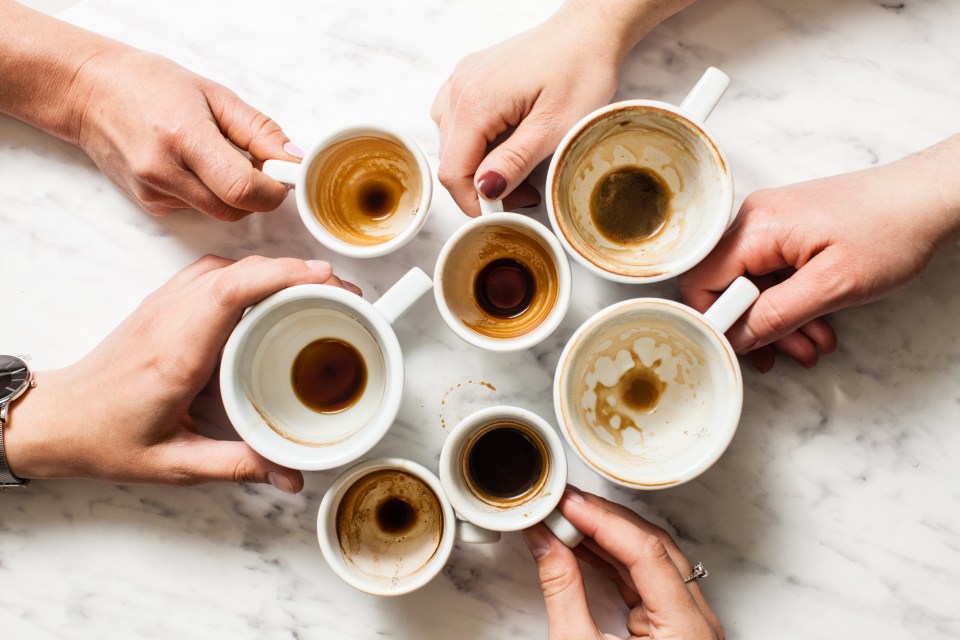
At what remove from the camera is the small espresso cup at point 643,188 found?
975 mm

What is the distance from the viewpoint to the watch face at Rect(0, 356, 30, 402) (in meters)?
1.11

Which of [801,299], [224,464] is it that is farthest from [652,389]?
[224,464]

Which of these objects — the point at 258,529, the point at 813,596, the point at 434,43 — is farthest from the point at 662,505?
the point at 434,43

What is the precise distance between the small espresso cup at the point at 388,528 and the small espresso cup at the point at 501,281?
0.26 m

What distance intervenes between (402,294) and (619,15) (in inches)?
23.1

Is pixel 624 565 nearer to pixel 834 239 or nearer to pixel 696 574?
pixel 696 574

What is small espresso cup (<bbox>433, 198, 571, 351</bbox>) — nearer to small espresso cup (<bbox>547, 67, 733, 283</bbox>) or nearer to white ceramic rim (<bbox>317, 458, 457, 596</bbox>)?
small espresso cup (<bbox>547, 67, 733, 283</bbox>)

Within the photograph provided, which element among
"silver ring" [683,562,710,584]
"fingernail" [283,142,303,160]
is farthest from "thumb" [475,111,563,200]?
"silver ring" [683,562,710,584]

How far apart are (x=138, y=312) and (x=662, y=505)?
967 millimetres

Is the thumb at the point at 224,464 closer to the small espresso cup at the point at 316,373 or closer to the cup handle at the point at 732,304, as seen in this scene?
the small espresso cup at the point at 316,373

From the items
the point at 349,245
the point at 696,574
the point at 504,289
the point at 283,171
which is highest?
the point at 283,171

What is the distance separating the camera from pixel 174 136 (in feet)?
3.39

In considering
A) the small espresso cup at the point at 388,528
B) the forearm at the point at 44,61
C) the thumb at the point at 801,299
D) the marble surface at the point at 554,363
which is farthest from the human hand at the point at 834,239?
the forearm at the point at 44,61

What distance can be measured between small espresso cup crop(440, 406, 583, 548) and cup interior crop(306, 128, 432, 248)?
0.35 m
